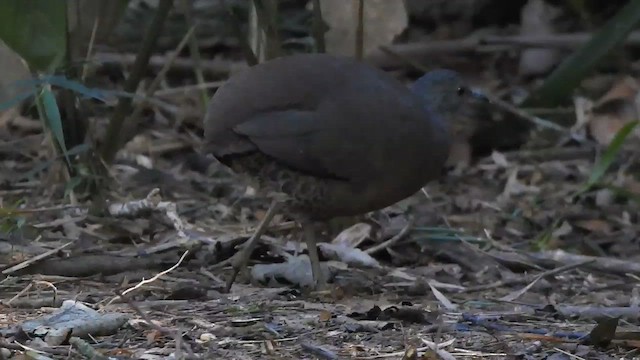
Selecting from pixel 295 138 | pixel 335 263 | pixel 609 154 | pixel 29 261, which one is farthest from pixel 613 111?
pixel 29 261

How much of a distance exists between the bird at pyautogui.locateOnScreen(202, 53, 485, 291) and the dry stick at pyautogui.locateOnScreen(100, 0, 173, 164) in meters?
0.85

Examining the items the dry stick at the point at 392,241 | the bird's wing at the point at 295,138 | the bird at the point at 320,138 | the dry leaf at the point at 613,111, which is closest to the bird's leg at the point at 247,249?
the bird at the point at 320,138

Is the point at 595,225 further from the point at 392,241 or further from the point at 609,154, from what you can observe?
the point at 392,241

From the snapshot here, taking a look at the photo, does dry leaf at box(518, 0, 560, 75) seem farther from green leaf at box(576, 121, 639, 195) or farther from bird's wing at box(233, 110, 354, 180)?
bird's wing at box(233, 110, 354, 180)

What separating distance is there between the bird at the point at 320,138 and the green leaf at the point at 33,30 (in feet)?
2.06

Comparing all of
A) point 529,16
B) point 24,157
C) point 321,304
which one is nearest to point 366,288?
point 321,304

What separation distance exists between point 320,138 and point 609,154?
5.02 ft

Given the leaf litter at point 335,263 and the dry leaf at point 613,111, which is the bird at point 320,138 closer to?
the leaf litter at point 335,263

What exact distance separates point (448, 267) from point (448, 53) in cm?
274

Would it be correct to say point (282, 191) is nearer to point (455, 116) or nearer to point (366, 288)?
point (366, 288)

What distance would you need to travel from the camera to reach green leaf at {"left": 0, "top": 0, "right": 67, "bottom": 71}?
360 centimetres

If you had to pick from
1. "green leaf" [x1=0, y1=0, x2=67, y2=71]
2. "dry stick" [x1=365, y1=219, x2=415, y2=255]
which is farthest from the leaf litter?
"green leaf" [x1=0, y1=0, x2=67, y2=71]

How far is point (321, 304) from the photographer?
3137 mm

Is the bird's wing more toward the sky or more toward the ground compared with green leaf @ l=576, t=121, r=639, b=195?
more toward the sky
